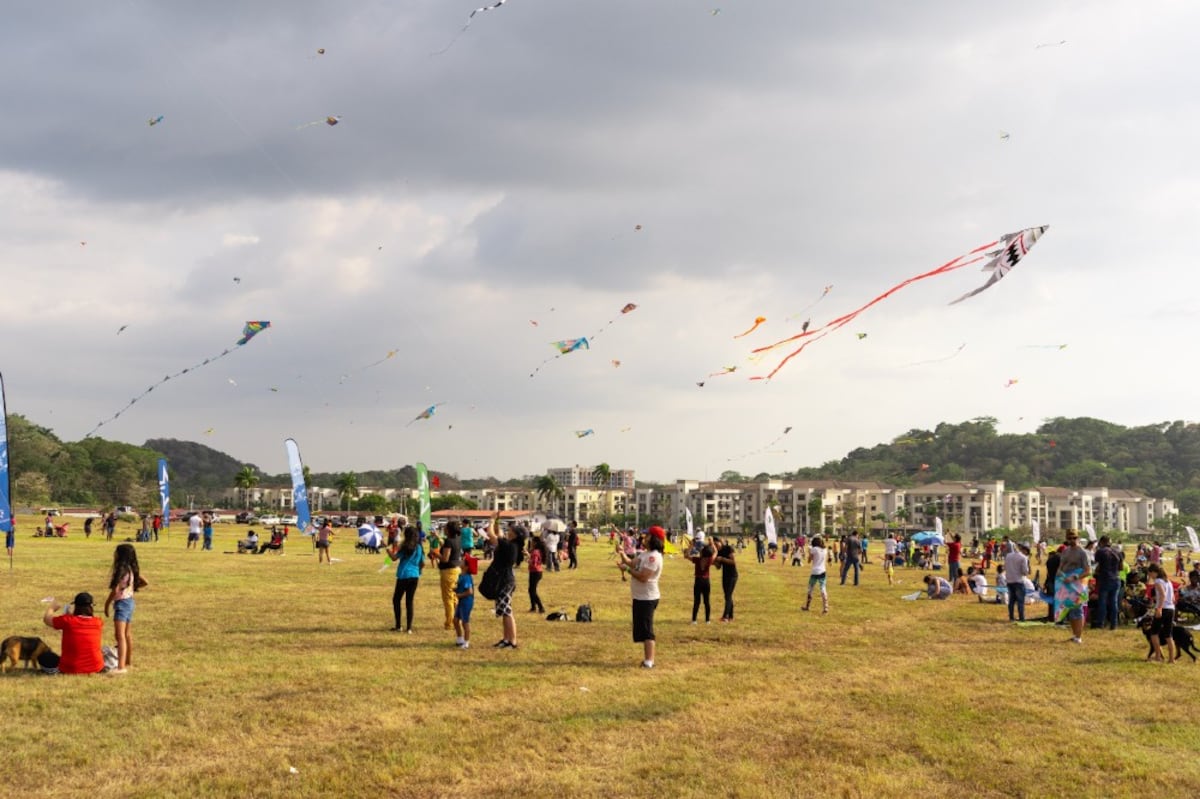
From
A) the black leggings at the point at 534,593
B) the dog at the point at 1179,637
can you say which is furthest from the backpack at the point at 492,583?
the dog at the point at 1179,637

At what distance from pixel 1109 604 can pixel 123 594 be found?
52.3ft

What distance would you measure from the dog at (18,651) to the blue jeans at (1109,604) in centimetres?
1664

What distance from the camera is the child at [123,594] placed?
32.4 feet

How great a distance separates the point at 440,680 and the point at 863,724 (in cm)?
461

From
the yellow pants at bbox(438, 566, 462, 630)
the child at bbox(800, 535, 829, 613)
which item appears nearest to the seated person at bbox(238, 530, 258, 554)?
the yellow pants at bbox(438, 566, 462, 630)

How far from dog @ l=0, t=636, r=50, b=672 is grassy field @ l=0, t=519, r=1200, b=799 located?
224 mm

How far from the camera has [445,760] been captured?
22.1 ft

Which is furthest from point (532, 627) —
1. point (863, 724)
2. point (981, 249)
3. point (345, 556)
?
point (345, 556)

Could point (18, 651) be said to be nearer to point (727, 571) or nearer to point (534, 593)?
point (534, 593)

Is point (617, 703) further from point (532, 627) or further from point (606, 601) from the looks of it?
point (606, 601)

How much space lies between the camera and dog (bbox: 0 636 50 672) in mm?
9695

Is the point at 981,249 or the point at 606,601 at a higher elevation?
the point at 981,249

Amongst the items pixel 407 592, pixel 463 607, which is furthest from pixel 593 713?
pixel 407 592

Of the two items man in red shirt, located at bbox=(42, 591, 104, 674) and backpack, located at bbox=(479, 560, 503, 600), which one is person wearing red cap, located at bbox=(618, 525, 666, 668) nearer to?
backpack, located at bbox=(479, 560, 503, 600)
